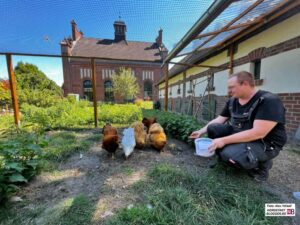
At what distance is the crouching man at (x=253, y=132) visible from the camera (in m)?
1.47

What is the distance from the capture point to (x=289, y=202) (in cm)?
148

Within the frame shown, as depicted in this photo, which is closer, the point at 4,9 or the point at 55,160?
the point at 55,160

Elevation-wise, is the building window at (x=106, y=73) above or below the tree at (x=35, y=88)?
above

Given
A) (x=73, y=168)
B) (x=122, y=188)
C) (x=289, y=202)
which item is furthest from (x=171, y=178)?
(x=73, y=168)

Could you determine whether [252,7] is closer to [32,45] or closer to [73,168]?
[73,168]

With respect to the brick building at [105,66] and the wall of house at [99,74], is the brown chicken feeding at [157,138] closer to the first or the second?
the brick building at [105,66]

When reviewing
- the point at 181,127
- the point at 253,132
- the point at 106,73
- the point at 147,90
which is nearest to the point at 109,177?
the point at 253,132

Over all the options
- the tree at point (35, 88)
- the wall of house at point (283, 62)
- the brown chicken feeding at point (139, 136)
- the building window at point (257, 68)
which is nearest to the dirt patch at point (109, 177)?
the brown chicken feeding at point (139, 136)

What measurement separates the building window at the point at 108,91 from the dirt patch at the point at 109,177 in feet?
64.8

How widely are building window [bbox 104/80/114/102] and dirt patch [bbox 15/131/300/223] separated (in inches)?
778

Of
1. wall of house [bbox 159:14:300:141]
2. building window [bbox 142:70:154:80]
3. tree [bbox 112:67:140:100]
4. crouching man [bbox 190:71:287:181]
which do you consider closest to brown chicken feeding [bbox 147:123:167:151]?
crouching man [bbox 190:71:287:181]

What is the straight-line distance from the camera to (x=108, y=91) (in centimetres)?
2227

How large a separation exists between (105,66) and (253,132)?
23.0 metres

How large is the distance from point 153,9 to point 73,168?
127 inches
